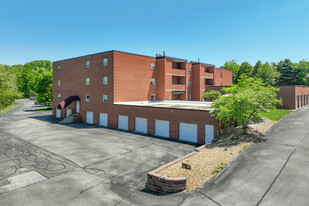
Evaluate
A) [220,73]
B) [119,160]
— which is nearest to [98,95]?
[119,160]

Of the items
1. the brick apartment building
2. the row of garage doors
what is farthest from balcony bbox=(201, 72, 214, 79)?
the row of garage doors

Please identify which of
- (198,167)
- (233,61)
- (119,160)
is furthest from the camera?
(233,61)

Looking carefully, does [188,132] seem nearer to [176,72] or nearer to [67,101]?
[176,72]

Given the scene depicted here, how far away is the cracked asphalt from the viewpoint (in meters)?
8.94

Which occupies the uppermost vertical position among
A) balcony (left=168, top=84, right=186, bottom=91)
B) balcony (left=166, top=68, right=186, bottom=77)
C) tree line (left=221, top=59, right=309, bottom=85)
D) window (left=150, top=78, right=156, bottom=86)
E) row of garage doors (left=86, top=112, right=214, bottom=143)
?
tree line (left=221, top=59, right=309, bottom=85)

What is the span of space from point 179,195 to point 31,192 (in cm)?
743

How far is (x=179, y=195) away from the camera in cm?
930

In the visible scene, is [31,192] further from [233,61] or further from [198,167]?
[233,61]

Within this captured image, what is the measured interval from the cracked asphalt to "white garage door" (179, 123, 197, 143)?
1.86 metres

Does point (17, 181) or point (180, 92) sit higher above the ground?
point (180, 92)

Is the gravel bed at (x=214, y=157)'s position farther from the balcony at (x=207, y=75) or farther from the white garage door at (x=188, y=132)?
the balcony at (x=207, y=75)

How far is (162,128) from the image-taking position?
23.6m

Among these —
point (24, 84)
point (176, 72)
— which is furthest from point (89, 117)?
point (24, 84)

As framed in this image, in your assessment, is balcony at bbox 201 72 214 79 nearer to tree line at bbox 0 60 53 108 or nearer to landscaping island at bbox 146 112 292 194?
landscaping island at bbox 146 112 292 194
